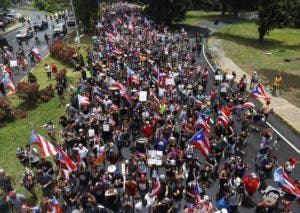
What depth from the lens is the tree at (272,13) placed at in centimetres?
5241

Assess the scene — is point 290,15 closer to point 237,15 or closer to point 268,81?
point 268,81

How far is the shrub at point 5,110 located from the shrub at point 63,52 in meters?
13.9

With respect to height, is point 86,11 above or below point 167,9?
above

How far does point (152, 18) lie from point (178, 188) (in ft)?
176

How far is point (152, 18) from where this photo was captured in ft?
222

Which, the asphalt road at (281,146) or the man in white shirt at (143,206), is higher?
the man in white shirt at (143,206)

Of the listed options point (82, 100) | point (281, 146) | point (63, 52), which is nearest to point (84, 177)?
point (82, 100)

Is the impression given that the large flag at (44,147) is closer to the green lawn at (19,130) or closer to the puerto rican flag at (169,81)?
the green lawn at (19,130)

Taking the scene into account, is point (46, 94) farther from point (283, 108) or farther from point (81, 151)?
point (283, 108)

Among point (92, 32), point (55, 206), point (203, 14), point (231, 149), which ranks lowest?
point (203, 14)

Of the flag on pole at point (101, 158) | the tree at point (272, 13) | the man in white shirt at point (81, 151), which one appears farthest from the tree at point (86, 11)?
the flag on pole at point (101, 158)

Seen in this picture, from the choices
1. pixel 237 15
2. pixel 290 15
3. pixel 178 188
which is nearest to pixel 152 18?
pixel 290 15

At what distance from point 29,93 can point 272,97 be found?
2072 cm

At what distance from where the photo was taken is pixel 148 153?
Result: 2058 centimetres
